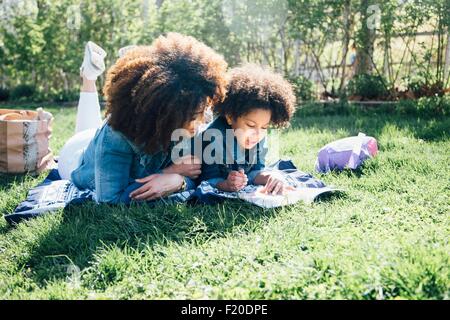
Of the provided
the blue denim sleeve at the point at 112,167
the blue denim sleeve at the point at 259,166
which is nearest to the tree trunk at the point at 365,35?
the blue denim sleeve at the point at 259,166

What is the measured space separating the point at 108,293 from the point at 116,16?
33.2 ft

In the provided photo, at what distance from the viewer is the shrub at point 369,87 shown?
7059 mm

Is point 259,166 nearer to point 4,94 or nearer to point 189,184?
point 189,184

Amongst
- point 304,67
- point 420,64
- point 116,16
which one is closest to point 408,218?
point 420,64

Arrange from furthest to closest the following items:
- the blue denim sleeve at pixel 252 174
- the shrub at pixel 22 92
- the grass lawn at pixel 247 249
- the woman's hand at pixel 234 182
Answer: the shrub at pixel 22 92 < the blue denim sleeve at pixel 252 174 < the woman's hand at pixel 234 182 < the grass lawn at pixel 247 249

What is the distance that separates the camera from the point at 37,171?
13.3 feet

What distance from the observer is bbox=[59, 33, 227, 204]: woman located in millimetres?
2504

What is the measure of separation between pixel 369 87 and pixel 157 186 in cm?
514

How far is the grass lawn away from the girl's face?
49 centimetres

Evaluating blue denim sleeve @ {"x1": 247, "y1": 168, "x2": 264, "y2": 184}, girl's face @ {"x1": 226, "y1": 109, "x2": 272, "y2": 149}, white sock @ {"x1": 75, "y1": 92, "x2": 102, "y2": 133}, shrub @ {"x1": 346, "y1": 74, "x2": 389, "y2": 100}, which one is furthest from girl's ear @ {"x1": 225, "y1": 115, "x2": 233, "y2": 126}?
shrub @ {"x1": 346, "y1": 74, "x2": 389, "y2": 100}

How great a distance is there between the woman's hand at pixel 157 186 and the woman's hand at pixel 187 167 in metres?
0.10

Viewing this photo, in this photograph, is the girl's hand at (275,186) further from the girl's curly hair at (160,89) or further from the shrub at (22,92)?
the shrub at (22,92)

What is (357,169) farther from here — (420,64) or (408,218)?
(420,64)
